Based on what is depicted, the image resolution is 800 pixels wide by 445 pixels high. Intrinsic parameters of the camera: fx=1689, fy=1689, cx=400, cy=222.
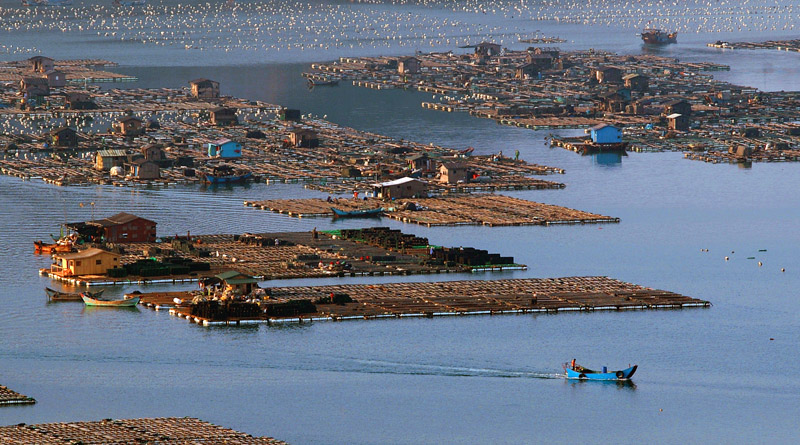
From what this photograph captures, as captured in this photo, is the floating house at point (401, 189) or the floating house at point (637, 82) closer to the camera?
the floating house at point (401, 189)

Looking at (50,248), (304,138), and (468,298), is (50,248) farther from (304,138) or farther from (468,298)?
(304,138)

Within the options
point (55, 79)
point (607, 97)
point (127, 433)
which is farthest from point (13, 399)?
point (55, 79)

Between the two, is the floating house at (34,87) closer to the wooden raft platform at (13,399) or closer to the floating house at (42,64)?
the floating house at (42,64)

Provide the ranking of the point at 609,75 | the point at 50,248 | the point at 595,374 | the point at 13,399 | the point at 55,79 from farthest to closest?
the point at 609,75, the point at 55,79, the point at 50,248, the point at 595,374, the point at 13,399

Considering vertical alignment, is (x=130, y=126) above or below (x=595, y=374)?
above

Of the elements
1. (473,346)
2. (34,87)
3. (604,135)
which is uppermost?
(604,135)

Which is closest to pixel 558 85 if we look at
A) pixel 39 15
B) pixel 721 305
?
pixel 721 305

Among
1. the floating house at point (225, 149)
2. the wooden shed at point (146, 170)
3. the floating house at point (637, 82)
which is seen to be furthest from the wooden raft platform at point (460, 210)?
the floating house at point (637, 82)
